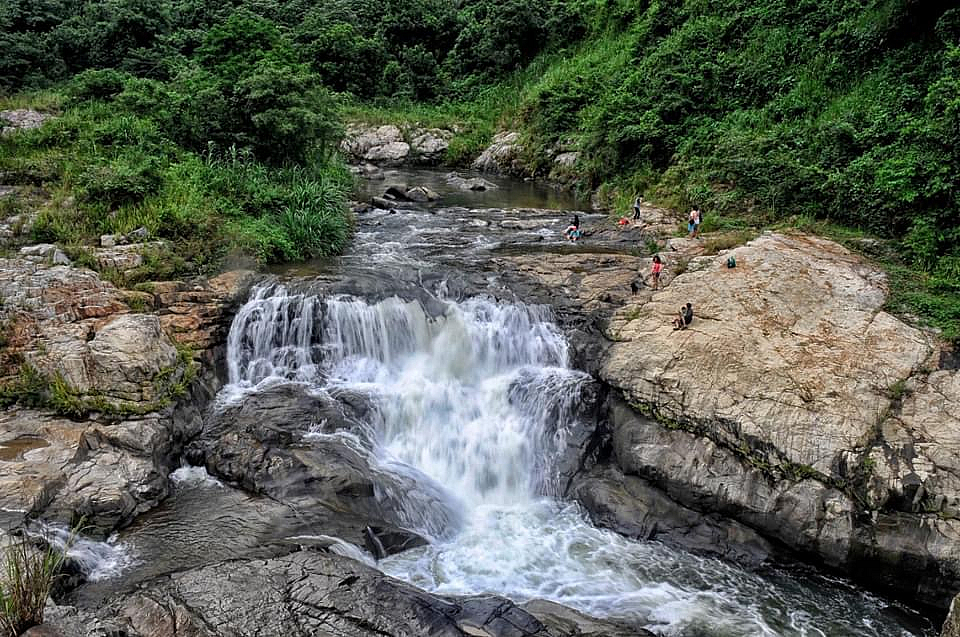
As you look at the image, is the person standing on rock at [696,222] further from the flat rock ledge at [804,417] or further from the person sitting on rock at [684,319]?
the person sitting on rock at [684,319]

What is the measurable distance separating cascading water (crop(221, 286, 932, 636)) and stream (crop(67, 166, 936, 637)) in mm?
25

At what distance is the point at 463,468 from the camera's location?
35.8ft

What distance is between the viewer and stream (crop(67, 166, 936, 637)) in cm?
817

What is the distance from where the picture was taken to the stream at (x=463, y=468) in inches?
322

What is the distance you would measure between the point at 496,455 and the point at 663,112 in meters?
15.5

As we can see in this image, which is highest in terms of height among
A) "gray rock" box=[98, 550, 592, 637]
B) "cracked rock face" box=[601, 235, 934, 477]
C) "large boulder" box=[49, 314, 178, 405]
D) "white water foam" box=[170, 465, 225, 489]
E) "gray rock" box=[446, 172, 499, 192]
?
"gray rock" box=[446, 172, 499, 192]

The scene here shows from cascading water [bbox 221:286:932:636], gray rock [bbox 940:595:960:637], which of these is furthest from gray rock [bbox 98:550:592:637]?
Answer: gray rock [bbox 940:595:960:637]

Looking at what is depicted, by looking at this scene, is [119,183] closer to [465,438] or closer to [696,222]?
[465,438]

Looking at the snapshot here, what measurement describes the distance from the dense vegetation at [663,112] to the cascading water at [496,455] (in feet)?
12.8

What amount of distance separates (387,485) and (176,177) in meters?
10.4

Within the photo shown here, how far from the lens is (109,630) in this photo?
19.7 feet

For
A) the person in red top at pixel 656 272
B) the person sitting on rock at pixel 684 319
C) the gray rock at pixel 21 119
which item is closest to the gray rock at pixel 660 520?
the person sitting on rock at pixel 684 319

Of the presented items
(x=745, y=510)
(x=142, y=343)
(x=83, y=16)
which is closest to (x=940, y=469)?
(x=745, y=510)

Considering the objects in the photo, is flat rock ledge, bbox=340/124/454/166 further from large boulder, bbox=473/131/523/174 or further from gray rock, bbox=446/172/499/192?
gray rock, bbox=446/172/499/192
